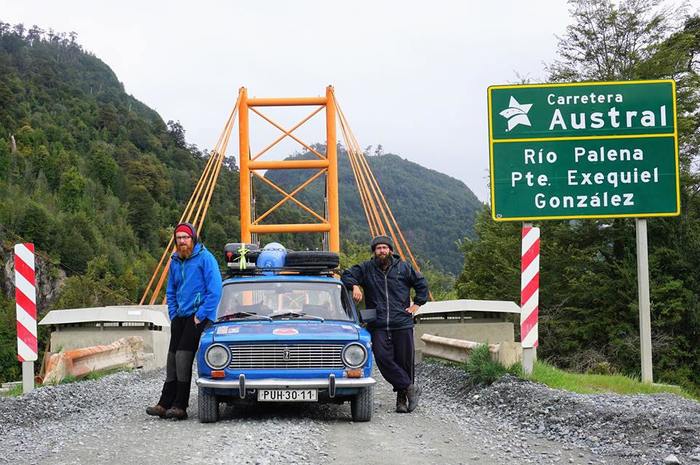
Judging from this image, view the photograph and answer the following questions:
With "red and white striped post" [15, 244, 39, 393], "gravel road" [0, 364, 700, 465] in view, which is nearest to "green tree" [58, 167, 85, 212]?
"red and white striped post" [15, 244, 39, 393]

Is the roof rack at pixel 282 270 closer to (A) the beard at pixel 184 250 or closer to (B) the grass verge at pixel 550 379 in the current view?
(A) the beard at pixel 184 250

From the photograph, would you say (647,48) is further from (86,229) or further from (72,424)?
(86,229)

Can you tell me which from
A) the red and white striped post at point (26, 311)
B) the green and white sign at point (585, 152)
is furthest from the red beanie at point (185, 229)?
the green and white sign at point (585, 152)

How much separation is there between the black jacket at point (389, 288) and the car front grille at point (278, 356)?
4.50ft

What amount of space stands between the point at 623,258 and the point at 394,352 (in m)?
17.7

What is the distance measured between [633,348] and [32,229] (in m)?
87.1

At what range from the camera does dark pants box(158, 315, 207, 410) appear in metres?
8.41

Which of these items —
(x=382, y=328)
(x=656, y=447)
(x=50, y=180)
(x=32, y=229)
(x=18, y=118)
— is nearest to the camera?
(x=656, y=447)

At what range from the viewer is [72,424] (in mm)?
8211

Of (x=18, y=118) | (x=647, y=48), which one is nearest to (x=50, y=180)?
(x=18, y=118)

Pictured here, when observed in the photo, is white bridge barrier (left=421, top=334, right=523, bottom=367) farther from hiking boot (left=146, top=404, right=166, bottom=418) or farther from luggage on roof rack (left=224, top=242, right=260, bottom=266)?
hiking boot (left=146, top=404, right=166, bottom=418)

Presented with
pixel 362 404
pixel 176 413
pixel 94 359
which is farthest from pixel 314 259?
pixel 94 359

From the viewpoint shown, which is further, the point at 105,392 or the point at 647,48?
the point at 647,48

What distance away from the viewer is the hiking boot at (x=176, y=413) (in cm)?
830
